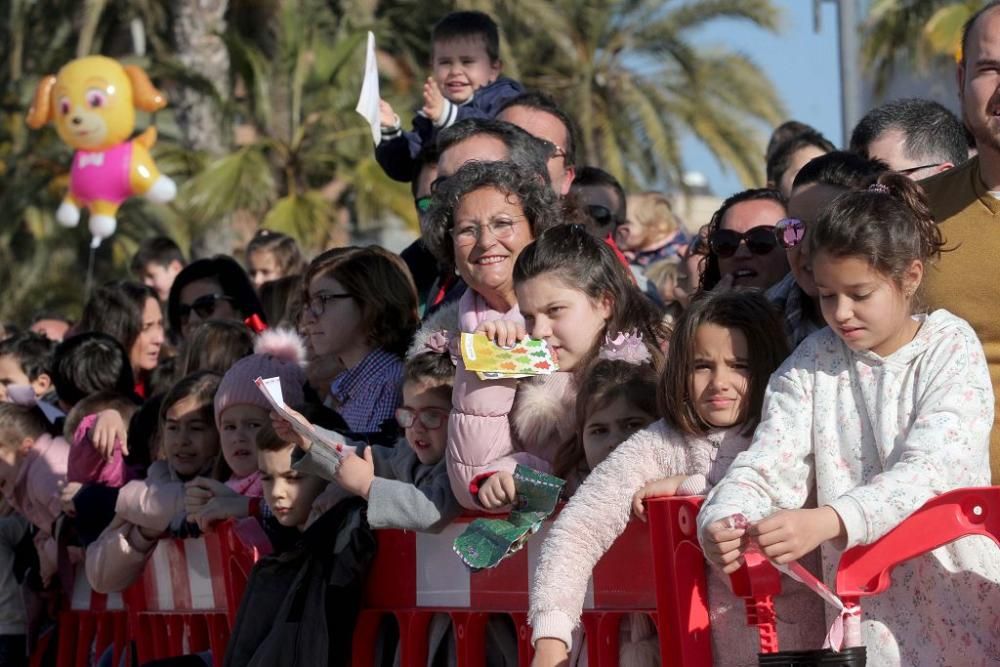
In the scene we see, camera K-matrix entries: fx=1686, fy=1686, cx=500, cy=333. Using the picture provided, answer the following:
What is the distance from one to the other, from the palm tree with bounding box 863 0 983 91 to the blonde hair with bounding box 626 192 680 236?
15736 millimetres

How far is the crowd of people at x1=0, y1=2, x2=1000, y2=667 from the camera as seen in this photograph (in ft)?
11.0

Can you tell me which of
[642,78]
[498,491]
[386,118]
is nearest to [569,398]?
[498,491]

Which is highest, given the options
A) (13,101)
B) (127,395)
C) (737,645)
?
(13,101)

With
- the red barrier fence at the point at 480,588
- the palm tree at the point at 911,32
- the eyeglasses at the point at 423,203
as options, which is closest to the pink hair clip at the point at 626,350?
the red barrier fence at the point at 480,588

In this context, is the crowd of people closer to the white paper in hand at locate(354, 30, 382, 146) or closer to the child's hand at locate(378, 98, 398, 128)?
the child's hand at locate(378, 98, 398, 128)

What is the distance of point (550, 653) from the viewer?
366 centimetres

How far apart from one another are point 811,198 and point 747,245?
0.52m

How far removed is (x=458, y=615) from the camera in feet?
14.8

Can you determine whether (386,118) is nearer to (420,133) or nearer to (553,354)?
(420,133)

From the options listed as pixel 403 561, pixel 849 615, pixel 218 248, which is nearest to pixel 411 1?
pixel 218 248

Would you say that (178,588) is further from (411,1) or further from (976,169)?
(411,1)

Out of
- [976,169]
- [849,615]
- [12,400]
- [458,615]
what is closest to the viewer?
[849,615]

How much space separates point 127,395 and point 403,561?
3.41 m

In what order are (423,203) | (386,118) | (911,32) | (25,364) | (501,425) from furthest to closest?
(911,32)
(25,364)
(386,118)
(423,203)
(501,425)
